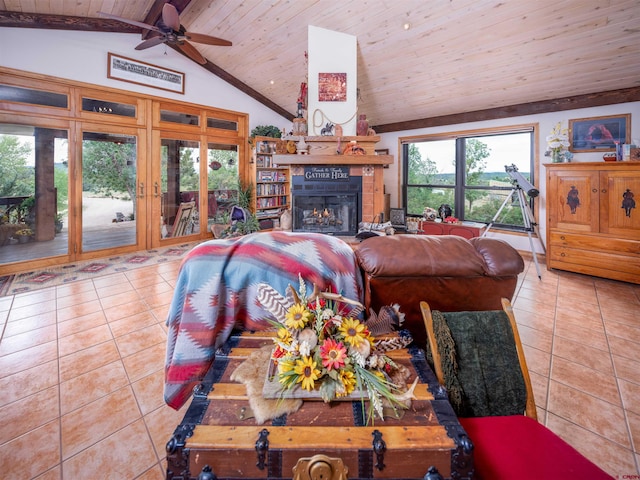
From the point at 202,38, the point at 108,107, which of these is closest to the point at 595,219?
the point at 202,38

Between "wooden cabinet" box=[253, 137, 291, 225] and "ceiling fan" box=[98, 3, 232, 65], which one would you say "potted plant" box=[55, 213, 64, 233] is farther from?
"wooden cabinet" box=[253, 137, 291, 225]

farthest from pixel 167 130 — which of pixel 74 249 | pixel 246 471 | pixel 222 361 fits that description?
pixel 246 471

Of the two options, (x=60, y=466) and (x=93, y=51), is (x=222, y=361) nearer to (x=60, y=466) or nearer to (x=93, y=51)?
(x=60, y=466)

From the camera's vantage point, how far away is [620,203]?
3.56 meters

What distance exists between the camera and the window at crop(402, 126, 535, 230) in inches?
199

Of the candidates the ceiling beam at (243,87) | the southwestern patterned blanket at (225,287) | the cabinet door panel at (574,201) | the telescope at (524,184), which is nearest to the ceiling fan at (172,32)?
the ceiling beam at (243,87)

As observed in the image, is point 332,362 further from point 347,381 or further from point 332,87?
point 332,87

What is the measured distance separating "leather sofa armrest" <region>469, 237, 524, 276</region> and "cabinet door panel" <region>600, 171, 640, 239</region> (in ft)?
10.8

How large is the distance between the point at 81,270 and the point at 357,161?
4.08m

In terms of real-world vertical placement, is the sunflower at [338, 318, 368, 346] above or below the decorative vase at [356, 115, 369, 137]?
below

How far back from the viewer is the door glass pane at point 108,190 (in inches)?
180

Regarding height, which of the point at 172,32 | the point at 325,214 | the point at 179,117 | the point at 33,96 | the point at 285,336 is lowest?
the point at 285,336

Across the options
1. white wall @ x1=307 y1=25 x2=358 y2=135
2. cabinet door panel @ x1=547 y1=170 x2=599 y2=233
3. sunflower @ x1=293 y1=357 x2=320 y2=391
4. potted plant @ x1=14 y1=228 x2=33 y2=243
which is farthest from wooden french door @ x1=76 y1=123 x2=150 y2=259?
cabinet door panel @ x1=547 y1=170 x2=599 y2=233

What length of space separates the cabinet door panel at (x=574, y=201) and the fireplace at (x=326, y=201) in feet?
8.52
